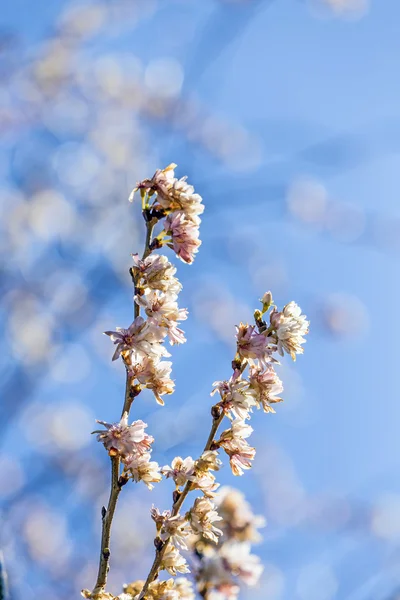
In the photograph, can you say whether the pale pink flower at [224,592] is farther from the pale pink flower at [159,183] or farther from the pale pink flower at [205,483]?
the pale pink flower at [159,183]

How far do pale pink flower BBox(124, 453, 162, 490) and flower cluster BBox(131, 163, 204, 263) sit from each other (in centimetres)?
69

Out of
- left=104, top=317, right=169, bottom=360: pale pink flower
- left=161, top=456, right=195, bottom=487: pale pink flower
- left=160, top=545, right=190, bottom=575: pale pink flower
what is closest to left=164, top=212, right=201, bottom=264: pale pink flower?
left=104, top=317, right=169, bottom=360: pale pink flower

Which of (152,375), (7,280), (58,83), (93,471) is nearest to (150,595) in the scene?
(152,375)

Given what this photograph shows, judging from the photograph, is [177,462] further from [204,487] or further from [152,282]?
[152,282]

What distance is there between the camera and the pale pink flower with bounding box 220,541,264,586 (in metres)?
2.76

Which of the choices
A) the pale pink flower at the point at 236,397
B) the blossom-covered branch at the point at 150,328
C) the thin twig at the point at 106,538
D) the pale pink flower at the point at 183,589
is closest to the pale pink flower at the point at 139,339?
the blossom-covered branch at the point at 150,328

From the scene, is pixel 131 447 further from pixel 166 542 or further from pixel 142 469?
pixel 166 542

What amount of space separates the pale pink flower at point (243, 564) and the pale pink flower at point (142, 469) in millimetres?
1085

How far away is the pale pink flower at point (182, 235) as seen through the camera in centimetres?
201

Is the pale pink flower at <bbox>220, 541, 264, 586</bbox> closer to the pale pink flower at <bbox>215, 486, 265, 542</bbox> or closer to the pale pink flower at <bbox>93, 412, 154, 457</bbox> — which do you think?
the pale pink flower at <bbox>215, 486, 265, 542</bbox>

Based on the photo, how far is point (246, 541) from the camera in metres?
3.22

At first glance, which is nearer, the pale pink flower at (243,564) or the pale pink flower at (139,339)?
the pale pink flower at (139,339)

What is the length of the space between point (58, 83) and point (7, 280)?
4031mm

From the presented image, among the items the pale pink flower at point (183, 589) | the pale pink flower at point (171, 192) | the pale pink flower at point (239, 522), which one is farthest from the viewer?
the pale pink flower at point (239, 522)
